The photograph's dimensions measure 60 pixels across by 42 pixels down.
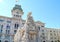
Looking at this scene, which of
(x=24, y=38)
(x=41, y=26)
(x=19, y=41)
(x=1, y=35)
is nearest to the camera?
(x=24, y=38)

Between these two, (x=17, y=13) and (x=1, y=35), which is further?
(x=17, y=13)

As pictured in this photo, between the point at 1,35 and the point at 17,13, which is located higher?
the point at 17,13

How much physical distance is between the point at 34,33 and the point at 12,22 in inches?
1130

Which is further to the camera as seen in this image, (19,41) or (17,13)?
(17,13)

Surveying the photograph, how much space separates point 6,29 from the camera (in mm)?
38969

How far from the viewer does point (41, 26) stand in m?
44.2

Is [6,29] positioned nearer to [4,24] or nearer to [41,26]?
[4,24]

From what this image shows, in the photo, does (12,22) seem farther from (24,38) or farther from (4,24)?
(24,38)

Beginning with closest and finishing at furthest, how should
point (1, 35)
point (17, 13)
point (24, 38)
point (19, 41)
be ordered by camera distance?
1. point (24, 38)
2. point (19, 41)
3. point (1, 35)
4. point (17, 13)

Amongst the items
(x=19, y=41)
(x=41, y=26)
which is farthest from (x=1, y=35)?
(x=19, y=41)

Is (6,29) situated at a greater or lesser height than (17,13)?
lesser

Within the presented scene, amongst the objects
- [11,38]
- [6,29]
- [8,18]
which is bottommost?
[11,38]

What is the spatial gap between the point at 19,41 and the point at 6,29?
26813mm

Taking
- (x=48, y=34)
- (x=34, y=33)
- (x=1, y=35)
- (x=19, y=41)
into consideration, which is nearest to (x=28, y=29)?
(x=34, y=33)
